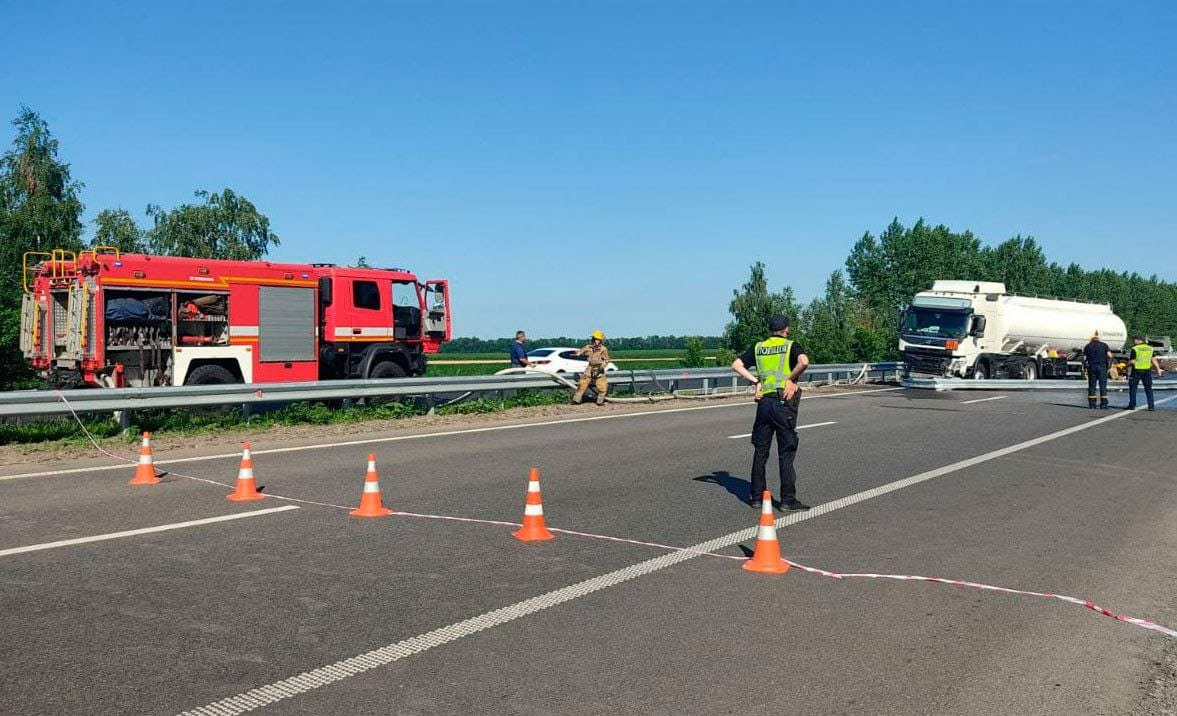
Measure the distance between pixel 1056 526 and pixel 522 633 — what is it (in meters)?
5.84

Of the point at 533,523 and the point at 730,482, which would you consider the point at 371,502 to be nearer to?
the point at 533,523

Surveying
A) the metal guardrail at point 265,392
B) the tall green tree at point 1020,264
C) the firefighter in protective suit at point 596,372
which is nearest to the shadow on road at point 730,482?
the metal guardrail at point 265,392

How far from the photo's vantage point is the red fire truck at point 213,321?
659 inches

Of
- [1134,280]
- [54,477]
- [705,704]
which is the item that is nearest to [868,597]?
[705,704]

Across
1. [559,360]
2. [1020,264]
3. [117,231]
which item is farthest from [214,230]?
[1020,264]

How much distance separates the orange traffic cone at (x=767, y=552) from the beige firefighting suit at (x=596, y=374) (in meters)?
14.6

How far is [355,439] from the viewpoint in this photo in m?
14.5

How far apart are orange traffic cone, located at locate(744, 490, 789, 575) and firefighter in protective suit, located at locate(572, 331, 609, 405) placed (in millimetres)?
14470

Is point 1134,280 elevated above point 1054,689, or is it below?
above

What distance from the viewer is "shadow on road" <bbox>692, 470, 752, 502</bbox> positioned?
32.8ft

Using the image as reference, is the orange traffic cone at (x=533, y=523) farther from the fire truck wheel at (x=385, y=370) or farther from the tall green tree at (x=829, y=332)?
the tall green tree at (x=829, y=332)

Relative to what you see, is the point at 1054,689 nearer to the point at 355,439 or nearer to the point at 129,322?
the point at 355,439

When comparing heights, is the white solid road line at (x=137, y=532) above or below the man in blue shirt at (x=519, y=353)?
below

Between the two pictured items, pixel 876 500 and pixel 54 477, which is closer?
pixel 876 500
